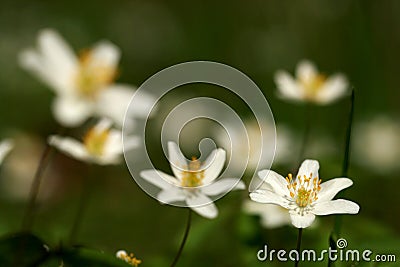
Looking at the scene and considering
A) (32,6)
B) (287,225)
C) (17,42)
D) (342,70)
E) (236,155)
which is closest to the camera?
(287,225)

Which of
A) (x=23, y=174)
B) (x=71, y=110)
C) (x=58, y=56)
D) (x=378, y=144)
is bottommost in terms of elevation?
(x=71, y=110)

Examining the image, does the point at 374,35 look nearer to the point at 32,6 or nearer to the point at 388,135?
the point at 388,135

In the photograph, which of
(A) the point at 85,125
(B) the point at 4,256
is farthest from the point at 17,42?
(B) the point at 4,256

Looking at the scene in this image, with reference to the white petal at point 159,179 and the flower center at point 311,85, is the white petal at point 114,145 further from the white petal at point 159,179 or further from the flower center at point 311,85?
the flower center at point 311,85

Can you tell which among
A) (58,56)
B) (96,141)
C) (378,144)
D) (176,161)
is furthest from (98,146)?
(378,144)

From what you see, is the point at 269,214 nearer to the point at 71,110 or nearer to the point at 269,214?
the point at 269,214

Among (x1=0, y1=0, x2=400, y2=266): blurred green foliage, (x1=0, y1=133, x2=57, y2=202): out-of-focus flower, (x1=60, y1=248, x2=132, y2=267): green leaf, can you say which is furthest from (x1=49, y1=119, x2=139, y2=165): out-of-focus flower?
(x1=0, y1=133, x2=57, y2=202): out-of-focus flower

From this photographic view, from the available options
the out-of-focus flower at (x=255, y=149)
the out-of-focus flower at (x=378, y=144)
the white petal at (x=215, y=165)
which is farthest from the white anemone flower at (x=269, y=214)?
the out-of-focus flower at (x=378, y=144)
